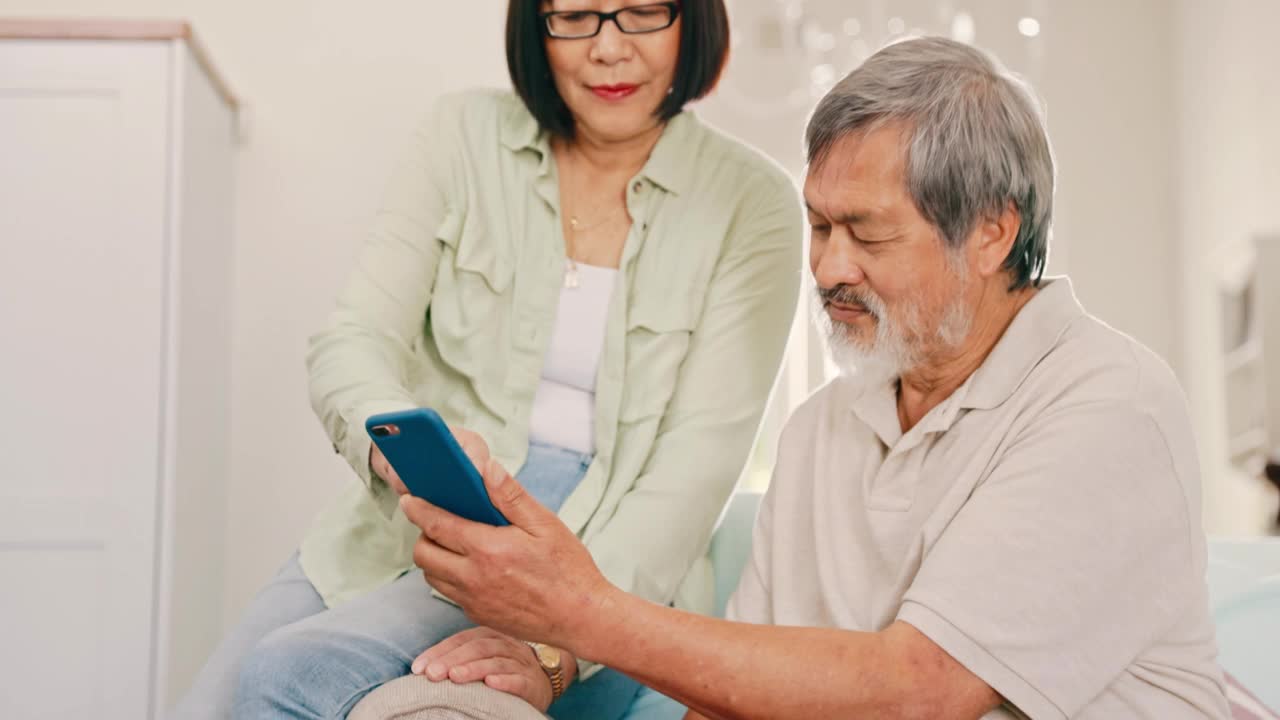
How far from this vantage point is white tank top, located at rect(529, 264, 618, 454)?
5.01 ft

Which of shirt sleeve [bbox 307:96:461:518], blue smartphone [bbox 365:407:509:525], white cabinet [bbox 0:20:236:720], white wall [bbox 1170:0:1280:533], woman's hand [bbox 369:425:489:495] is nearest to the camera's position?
blue smartphone [bbox 365:407:509:525]

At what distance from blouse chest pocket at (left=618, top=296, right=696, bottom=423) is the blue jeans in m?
0.10

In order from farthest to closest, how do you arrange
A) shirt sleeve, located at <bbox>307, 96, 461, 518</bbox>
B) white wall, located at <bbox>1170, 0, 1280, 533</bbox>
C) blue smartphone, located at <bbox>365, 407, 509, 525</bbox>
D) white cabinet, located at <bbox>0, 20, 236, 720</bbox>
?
white wall, located at <bbox>1170, 0, 1280, 533</bbox>, white cabinet, located at <bbox>0, 20, 236, 720</bbox>, shirt sleeve, located at <bbox>307, 96, 461, 518</bbox>, blue smartphone, located at <bbox>365, 407, 509, 525</bbox>

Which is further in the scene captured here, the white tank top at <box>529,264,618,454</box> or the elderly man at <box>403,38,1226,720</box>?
the white tank top at <box>529,264,618,454</box>

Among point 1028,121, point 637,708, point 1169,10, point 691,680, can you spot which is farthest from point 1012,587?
point 1169,10

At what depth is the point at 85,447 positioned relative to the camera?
228cm

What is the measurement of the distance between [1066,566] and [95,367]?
1842 millimetres

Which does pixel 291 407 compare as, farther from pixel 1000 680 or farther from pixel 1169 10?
pixel 1169 10

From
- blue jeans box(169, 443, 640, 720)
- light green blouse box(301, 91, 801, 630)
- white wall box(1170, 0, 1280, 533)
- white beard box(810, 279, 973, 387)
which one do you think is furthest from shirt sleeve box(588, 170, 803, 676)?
white wall box(1170, 0, 1280, 533)

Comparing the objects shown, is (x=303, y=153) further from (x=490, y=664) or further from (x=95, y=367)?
(x=490, y=664)

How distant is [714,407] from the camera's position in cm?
151

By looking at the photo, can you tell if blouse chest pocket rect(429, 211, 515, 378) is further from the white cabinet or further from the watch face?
the white cabinet

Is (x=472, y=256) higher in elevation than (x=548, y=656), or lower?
higher

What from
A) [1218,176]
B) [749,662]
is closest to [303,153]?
[749,662]
